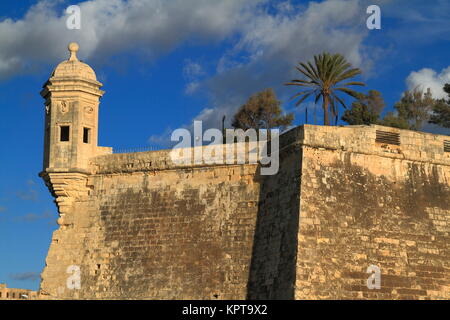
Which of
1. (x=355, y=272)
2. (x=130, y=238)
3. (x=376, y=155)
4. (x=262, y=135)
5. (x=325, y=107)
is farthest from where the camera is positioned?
(x=262, y=135)

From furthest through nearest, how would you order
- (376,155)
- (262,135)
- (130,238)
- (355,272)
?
(262,135) < (130,238) < (376,155) < (355,272)

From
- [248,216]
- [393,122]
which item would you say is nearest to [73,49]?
[248,216]

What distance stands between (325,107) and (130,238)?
10.0 m

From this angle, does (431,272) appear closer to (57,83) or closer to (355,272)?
(355,272)

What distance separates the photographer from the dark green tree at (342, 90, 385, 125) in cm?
4256

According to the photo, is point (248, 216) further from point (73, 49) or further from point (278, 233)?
point (73, 49)

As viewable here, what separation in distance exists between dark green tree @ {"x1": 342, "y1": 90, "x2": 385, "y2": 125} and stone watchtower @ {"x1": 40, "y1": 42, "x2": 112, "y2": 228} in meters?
15.7

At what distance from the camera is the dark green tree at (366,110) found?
42.6 meters

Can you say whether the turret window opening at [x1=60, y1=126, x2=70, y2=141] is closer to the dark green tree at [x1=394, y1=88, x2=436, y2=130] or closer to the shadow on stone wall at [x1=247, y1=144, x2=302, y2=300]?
the shadow on stone wall at [x1=247, y1=144, x2=302, y2=300]

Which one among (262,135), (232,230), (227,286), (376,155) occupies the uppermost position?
(262,135)

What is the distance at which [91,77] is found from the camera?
3066 cm

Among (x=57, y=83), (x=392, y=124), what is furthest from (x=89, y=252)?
(x=392, y=124)

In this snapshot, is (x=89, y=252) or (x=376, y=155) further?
(x=89, y=252)

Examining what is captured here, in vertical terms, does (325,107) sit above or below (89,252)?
above
